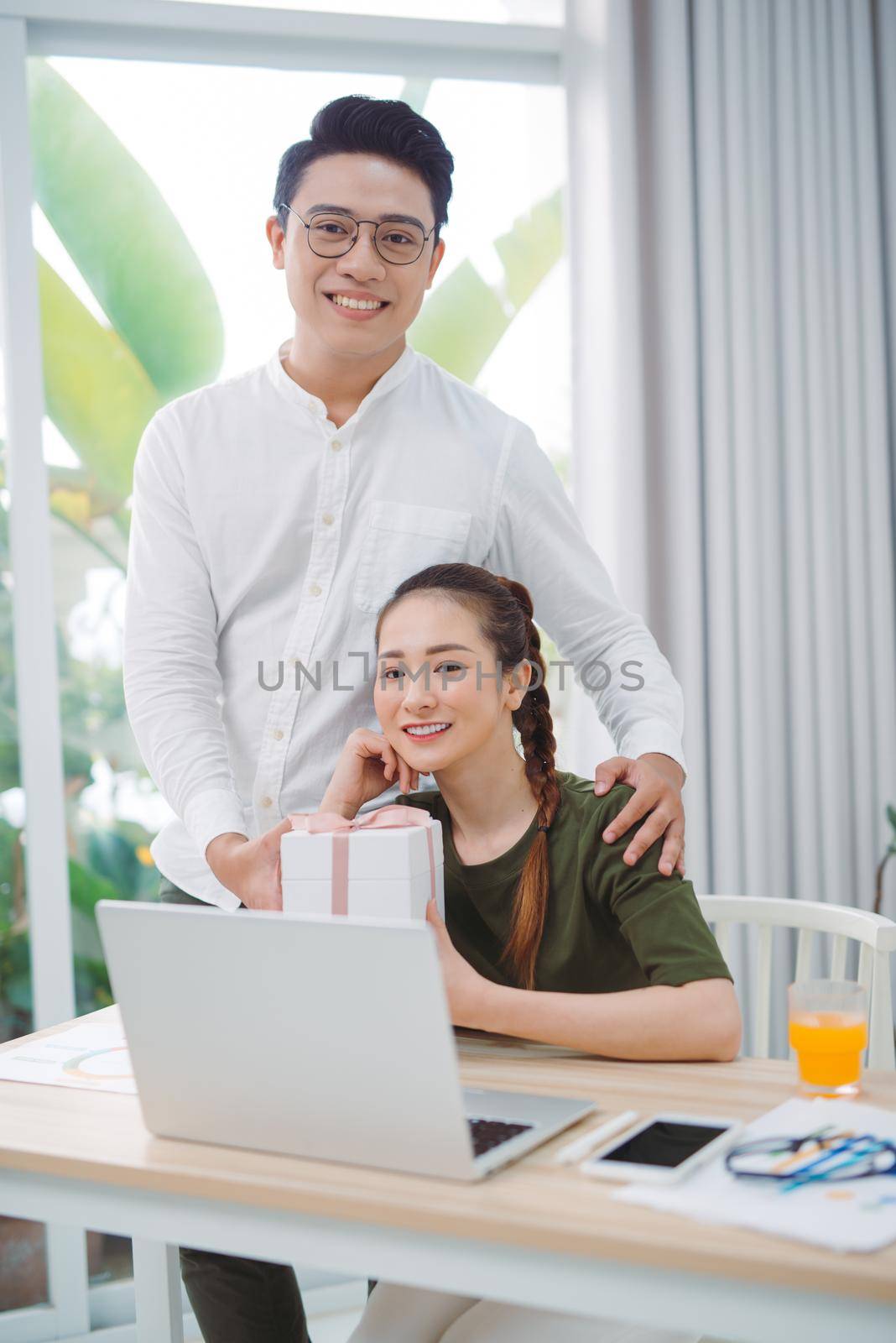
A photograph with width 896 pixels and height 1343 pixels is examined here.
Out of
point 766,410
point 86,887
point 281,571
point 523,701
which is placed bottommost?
point 86,887

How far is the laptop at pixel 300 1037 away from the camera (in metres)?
0.91

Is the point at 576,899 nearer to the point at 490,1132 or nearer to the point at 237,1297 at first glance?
the point at 490,1132

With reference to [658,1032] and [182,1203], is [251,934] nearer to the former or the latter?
[182,1203]

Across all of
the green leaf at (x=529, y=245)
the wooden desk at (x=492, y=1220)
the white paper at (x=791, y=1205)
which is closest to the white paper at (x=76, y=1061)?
the wooden desk at (x=492, y=1220)

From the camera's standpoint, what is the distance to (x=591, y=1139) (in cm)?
104

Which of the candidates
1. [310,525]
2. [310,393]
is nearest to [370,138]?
[310,393]

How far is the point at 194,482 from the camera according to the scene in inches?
66.3

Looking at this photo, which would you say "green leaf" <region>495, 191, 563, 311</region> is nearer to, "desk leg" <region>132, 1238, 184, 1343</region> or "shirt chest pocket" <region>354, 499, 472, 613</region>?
"shirt chest pocket" <region>354, 499, 472, 613</region>

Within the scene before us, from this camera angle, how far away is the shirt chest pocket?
1669mm

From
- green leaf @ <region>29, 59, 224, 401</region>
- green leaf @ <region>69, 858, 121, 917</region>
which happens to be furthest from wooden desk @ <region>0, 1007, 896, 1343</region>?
green leaf @ <region>29, 59, 224, 401</region>

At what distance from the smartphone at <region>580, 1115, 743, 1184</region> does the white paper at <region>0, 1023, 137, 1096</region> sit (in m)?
0.48

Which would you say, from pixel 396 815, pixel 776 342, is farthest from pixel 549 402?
pixel 396 815

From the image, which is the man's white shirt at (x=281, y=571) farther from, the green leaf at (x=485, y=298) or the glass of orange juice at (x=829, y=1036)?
the green leaf at (x=485, y=298)

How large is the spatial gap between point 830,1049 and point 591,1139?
0.26 meters
